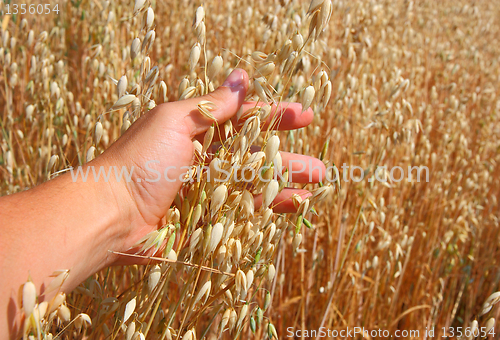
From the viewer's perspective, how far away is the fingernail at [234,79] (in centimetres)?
69

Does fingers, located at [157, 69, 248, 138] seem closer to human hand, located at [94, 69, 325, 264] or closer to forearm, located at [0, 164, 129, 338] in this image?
human hand, located at [94, 69, 325, 264]

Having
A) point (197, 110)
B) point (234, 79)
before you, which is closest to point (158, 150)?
point (197, 110)

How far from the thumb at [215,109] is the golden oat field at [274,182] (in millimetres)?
24

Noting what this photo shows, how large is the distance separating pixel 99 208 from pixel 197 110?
266 millimetres

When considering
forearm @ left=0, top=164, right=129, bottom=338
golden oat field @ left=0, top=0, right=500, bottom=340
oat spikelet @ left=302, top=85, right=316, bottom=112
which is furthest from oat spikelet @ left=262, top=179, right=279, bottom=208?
forearm @ left=0, top=164, right=129, bottom=338

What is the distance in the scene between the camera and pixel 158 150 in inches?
26.6

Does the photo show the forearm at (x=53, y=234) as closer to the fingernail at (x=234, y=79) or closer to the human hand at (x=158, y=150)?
the human hand at (x=158, y=150)

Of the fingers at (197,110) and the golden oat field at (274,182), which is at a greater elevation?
the fingers at (197,110)

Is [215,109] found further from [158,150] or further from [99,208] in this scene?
[99,208]

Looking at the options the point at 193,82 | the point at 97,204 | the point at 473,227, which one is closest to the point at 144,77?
the point at 193,82

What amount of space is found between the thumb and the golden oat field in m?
0.02


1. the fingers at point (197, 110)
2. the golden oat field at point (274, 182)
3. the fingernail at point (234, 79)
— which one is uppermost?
the fingernail at point (234, 79)

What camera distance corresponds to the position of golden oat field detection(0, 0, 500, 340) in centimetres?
57

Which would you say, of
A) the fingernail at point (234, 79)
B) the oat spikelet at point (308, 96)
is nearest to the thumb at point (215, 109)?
the fingernail at point (234, 79)
